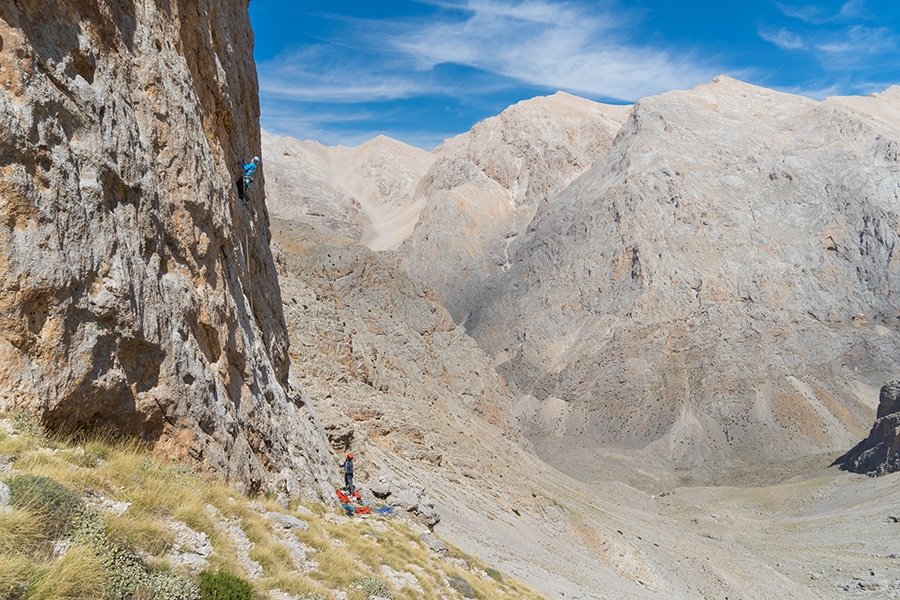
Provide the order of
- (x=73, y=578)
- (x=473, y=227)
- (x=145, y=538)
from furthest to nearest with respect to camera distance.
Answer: (x=473, y=227) → (x=145, y=538) → (x=73, y=578)

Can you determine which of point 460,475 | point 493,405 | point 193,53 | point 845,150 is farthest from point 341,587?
point 845,150

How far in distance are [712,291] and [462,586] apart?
137984mm

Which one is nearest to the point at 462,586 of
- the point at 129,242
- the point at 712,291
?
the point at 129,242

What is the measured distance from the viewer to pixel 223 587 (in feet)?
19.5

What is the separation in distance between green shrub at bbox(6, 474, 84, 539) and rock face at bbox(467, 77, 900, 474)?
110m

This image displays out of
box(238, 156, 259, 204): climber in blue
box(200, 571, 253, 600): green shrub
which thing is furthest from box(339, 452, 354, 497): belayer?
box(200, 571, 253, 600): green shrub

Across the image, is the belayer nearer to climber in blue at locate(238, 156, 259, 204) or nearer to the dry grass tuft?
climber in blue at locate(238, 156, 259, 204)

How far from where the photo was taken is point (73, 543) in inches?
196

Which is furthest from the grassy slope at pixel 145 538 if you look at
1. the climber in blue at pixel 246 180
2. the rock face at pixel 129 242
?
the climber in blue at pixel 246 180

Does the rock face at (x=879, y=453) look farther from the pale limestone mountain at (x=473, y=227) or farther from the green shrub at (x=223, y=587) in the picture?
the pale limestone mountain at (x=473, y=227)

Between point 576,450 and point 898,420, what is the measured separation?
46839 millimetres

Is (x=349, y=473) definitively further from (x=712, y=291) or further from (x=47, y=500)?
(x=712, y=291)

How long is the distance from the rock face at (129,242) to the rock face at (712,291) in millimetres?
105663

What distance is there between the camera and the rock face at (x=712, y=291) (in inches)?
4446
